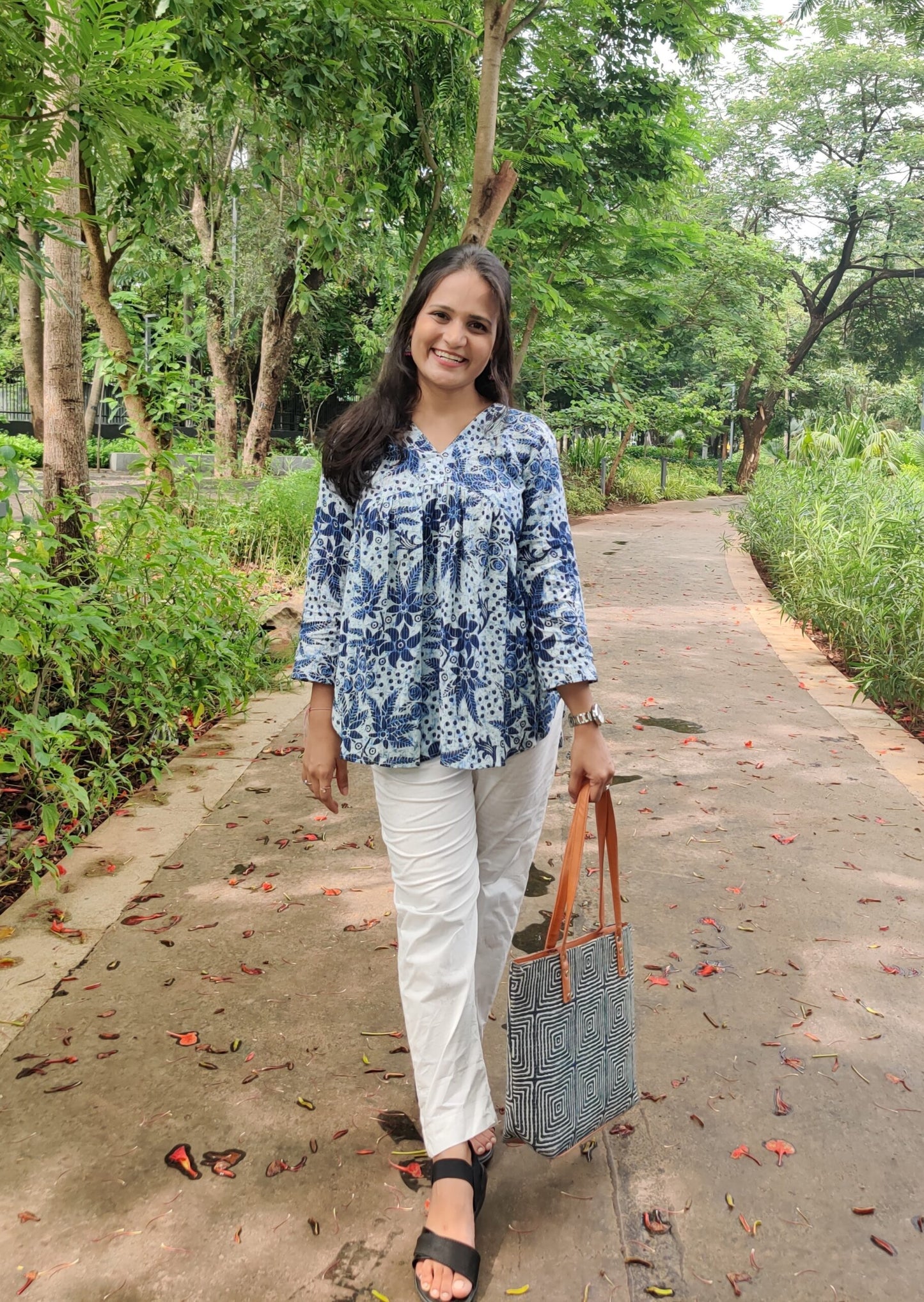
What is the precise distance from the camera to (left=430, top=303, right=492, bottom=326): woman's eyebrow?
2.05m

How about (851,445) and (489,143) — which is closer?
(489,143)

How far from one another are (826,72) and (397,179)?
2047 centimetres

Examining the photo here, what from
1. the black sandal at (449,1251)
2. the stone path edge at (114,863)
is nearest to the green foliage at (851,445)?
the stone path edge at (114,863)

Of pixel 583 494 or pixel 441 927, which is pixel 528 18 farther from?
pixel 583 494

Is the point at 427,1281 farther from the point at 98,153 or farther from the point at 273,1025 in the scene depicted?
the point at 98,153

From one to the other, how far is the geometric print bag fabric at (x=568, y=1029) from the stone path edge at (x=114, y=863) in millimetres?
1353

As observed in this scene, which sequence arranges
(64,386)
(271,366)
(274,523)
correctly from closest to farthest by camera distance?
1. (64,386)
2. (274,523)
3. (271,366)

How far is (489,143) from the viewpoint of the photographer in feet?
21.7

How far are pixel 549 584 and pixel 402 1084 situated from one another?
4.13ft

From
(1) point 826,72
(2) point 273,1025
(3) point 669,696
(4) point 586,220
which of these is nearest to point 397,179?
(4) point 586,220

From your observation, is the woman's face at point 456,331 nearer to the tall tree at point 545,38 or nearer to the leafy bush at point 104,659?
the leafy bush at point 104,659

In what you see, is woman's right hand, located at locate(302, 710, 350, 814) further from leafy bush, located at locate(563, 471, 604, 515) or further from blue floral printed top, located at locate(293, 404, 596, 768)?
leafy bush, located at locate(563, 471, 604, 515)

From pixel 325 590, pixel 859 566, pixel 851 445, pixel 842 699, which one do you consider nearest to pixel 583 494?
pixel 851 445

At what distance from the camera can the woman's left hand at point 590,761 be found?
2006 millimetres
